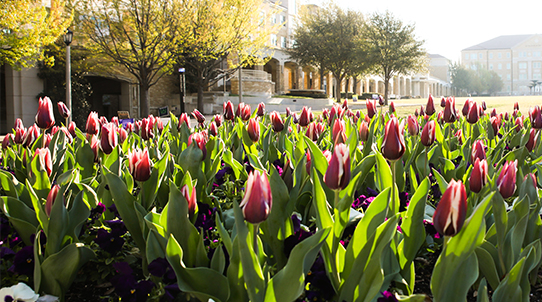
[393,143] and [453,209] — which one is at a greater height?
[393,143]

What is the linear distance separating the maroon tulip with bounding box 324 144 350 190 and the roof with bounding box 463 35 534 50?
14602cm

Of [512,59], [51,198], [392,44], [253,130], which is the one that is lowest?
[51,198]

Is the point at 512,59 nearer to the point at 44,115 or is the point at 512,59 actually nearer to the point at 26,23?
the point at 26,23

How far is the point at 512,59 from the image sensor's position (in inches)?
4860

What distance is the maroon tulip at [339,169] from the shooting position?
132 centimetres

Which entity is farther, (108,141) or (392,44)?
(392,44)

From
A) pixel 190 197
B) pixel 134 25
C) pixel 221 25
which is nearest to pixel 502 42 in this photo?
pixel 221 25

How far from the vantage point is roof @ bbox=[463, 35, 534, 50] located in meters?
127

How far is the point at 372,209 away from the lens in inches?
51.5

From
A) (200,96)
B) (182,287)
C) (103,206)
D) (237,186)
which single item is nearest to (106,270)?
(103,206)

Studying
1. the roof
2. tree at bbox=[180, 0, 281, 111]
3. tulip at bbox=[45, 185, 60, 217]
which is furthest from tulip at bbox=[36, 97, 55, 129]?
the roof

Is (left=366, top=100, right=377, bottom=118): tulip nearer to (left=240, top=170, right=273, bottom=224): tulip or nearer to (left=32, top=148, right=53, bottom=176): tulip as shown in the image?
(left=32, top=148, right=53, bottom=176): tulip

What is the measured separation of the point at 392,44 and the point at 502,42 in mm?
114646

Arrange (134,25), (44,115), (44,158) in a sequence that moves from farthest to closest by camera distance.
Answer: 1. (134,25)
2. (44,115)
3. (44,158)
